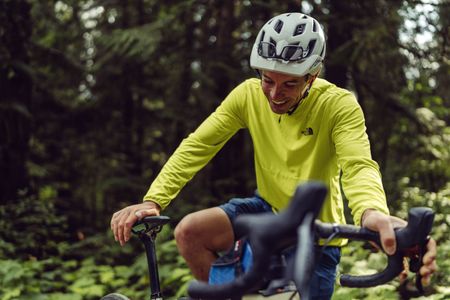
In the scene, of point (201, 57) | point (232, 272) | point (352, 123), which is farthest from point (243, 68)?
point (232, 272)

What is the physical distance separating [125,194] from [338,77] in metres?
4.82

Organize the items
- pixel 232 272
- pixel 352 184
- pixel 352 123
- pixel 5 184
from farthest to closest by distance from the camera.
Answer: pixel 5 184 < pixel 352 123 < pixel 352 184 < pixel 232 272

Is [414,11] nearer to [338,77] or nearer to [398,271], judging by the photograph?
[338,77]

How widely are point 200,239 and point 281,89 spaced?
0.93 m

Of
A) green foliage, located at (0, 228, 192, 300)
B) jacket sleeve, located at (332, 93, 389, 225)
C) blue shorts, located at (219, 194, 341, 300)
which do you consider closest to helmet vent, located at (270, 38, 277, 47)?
jacket sleeve, located at (332, 93, 389, 225)

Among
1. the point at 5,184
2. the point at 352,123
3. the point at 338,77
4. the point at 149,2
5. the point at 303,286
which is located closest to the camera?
the point at 303,286

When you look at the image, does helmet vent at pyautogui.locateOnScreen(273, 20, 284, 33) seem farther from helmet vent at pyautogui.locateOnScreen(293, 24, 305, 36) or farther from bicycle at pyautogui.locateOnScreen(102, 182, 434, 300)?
bicycle at pyautogui.locateOnScreen(102, 182, 434, 300)

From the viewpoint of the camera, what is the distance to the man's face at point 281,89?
121 inches

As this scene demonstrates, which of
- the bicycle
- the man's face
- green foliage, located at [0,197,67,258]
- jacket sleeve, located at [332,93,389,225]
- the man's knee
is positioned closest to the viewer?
the bicycle

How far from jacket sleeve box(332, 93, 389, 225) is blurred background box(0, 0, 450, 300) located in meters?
3.02

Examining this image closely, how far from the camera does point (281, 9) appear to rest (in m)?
8.08

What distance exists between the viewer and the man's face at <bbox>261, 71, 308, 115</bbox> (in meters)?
3.08

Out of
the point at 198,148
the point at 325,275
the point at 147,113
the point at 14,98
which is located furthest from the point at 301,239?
the point at 147,113

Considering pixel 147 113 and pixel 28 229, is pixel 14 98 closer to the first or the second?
pixel 28 229
